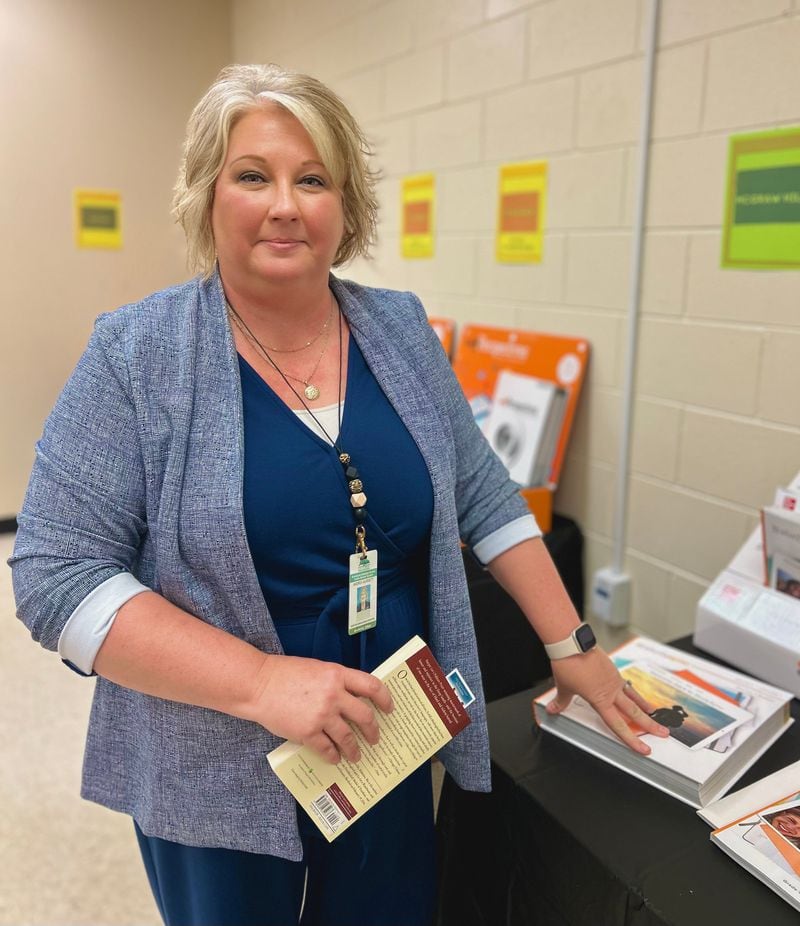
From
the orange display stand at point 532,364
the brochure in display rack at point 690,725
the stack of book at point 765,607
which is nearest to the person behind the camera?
the brochure in display rack at point 690,725

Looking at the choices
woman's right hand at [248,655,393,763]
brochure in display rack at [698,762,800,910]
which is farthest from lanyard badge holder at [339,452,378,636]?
brochure in display rack at [698,762,800,910]

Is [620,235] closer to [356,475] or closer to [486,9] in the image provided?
[486,9]

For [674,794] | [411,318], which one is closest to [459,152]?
[411,318]

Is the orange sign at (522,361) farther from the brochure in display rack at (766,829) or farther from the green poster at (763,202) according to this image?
the brochure in display rack at (766,829)

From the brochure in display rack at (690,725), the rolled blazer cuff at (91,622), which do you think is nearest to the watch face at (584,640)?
the brochure in display rack at (690,725)

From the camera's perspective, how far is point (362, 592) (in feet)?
3.22

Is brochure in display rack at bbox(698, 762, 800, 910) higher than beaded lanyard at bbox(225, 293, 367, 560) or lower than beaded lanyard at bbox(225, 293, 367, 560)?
lower

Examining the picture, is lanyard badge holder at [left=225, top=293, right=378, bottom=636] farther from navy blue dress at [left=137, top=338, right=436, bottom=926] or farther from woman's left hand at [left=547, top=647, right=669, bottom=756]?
woman's left hand at [left=547, top=647, right=669, bottom=756]

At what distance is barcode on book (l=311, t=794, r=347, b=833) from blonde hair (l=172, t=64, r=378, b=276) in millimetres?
648

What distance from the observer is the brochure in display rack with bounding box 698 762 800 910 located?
87 cm

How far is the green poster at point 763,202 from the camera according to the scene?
1582 mm

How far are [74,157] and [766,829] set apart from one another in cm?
396

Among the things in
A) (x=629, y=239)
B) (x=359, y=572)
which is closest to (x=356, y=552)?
(x=359, y=572)

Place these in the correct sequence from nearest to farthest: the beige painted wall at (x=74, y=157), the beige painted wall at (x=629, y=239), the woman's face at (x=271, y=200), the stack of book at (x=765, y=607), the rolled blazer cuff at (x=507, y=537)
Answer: the woman's face at (x=271, y=200), the rolled blazer cuff at (x=507, y=537), the stack of book at (x=765, y=607), the beige painted wall at (x=629, y=239), the beige painted wall at (x=74, y=157)
